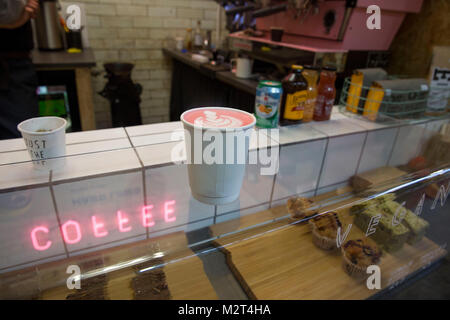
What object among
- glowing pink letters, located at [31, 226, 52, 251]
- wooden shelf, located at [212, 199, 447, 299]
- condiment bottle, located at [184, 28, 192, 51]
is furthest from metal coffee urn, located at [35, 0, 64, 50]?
wooden shelf, located at [212, 199, 447, 299]

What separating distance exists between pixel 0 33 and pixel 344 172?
144cm

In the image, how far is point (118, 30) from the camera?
2.99m

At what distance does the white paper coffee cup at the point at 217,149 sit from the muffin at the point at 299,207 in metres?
0.18

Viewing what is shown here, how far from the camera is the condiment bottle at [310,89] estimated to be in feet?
3.23

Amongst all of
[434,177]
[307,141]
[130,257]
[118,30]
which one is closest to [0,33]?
[130,257]

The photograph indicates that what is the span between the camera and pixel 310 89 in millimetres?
996

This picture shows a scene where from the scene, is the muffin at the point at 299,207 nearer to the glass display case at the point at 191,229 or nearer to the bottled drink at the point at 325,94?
the glass display case at the point at 191,229

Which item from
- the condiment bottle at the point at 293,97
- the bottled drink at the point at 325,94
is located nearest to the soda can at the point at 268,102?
the condiment bottle at the point at 293,97

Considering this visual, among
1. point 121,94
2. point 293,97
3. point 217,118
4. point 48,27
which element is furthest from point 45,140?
point 48,27

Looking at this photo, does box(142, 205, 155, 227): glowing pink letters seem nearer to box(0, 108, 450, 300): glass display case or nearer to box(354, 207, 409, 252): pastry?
box(0, 108, 450, 300): glass display case

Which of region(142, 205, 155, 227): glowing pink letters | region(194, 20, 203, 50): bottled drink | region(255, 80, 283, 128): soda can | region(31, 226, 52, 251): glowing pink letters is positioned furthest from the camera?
region(194, 20, 203, 50): bottled drink

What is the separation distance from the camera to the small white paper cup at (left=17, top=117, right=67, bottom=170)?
2.01 feet

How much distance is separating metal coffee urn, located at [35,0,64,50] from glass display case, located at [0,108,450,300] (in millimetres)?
1861
